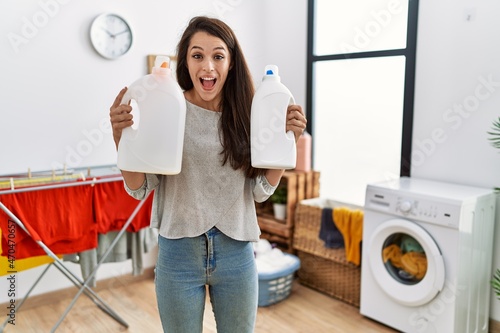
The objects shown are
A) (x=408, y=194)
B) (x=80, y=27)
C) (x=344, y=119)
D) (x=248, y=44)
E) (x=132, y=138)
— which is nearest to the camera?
(x=132, y=138)

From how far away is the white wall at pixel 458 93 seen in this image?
8.14 ft

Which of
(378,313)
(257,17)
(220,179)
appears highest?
(257,17)

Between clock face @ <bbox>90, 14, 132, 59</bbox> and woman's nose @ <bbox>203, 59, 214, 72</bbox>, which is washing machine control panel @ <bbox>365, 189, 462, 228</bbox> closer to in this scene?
woman's nose @ <bbox>203, 59, 214, 72</bbox>

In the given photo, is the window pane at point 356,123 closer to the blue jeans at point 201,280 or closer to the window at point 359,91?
the window at point 359,91

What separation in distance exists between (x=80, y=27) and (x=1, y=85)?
0.61 m

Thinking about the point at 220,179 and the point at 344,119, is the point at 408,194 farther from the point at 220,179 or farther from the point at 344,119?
the point at 220,179

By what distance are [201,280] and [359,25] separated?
2.52 metres

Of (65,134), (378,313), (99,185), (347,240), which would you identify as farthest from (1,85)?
(378,313)

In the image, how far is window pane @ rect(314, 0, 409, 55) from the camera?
2922mm

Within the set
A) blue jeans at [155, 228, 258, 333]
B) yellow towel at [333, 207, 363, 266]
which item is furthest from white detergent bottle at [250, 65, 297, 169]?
yellow towel at [333, 207, 363, 266]

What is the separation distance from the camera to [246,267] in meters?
1.25

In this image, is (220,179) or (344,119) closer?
(220,179)

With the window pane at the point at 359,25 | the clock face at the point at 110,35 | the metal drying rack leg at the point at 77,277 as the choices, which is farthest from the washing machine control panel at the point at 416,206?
the clock face at the point at 110,35

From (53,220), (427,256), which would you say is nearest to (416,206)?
(427,256)
